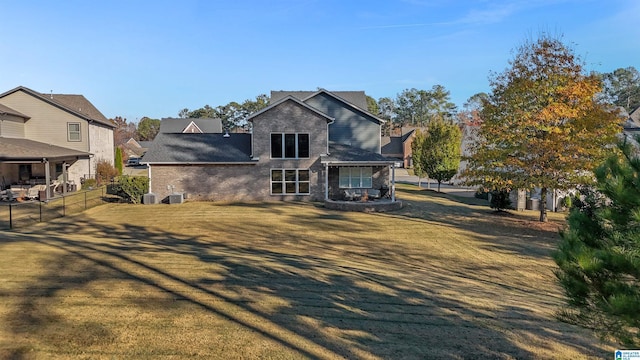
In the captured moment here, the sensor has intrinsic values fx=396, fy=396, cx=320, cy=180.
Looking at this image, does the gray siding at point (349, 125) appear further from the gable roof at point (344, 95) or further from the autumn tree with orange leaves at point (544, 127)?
the autumn tree with orange leaves at point (544, 127)

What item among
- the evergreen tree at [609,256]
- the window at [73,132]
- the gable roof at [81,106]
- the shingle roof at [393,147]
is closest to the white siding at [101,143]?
the gable roof at [81,106]

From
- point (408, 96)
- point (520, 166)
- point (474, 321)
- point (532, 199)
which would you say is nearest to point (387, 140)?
point (408, 96)

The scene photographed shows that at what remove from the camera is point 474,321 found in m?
Result: 6.73

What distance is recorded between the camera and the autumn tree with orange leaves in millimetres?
17703

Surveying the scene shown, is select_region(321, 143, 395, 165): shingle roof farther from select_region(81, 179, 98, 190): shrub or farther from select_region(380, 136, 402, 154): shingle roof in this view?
select_region(380, 136, 402, 154): shingle roof

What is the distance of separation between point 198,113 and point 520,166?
4337 inches

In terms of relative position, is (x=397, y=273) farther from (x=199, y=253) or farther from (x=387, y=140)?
(x=387, y=140)

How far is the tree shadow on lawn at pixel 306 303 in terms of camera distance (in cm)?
555

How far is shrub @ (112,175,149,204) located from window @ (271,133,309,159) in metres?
8.19

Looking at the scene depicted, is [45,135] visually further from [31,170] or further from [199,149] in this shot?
[199,149]

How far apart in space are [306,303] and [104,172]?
107 ft

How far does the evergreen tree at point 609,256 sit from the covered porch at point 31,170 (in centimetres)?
2665

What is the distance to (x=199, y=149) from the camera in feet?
87.9

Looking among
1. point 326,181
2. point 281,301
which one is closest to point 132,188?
point 326,181
